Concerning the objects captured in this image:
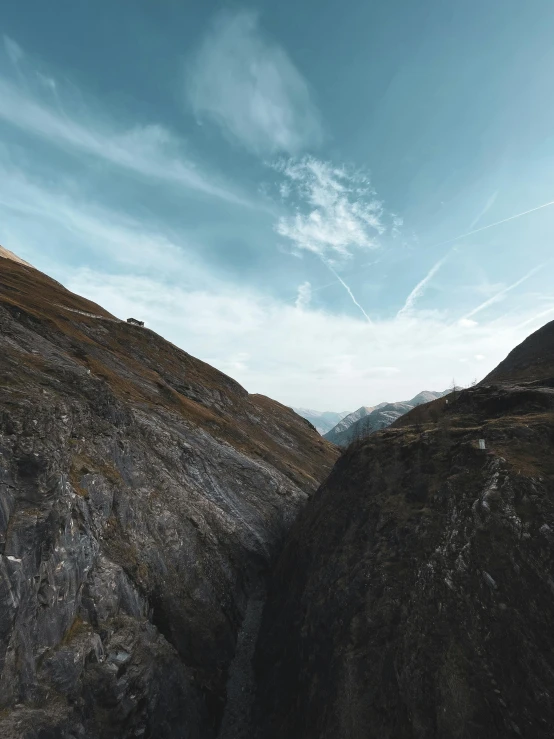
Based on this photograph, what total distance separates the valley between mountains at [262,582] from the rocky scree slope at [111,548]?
0.19 metres

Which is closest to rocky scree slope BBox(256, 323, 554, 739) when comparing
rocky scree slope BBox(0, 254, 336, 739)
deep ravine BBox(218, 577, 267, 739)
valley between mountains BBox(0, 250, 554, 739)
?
valley between mountains BBox(0, 250, 554, 739)

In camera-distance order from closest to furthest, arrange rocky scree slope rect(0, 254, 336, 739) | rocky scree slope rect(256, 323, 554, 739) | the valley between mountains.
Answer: rocky scree slope rect(256, 323, 554, 739), the valley between mountains, rocky scree slope rect(0, 254, 336, 739)

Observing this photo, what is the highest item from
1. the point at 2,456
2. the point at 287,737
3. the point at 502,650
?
the point at 2,456

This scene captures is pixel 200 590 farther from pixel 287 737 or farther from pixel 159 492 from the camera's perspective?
pixel 287 737

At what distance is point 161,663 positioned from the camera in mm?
31922

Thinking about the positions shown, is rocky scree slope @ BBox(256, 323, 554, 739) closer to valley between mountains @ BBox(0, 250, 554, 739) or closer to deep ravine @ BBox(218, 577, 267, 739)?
valley between mountains @ BBox(0, 250, 554, 739)

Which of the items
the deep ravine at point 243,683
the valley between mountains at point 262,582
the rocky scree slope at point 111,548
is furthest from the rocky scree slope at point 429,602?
the rocky scree slope at point 111,548

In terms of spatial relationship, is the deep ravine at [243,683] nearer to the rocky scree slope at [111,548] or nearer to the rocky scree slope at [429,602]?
the rocky scree slope at [111,548]

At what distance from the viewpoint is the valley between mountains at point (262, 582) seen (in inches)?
944

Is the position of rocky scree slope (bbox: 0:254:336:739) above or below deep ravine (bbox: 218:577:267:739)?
above

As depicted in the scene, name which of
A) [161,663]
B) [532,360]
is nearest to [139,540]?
[161,663]

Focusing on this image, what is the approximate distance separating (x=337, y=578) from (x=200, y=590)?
17140 millimetres

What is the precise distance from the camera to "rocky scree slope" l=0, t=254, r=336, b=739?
2438 cm

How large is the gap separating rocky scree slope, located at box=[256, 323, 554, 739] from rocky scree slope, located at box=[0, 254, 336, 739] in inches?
357
